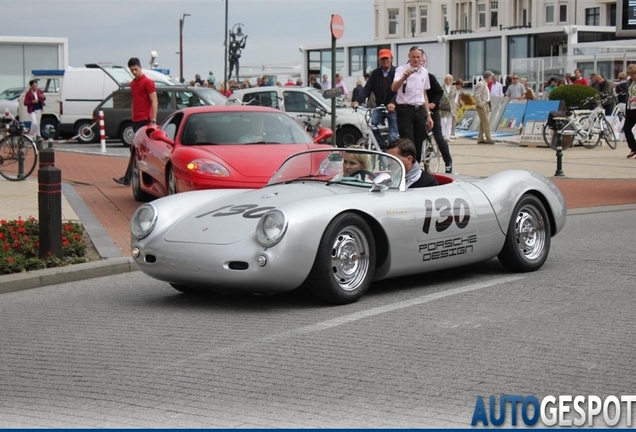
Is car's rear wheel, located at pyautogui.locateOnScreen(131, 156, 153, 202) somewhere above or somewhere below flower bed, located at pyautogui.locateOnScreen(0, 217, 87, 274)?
above

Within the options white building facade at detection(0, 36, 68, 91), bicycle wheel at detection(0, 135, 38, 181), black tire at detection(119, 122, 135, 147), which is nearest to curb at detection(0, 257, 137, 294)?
bicycle wheel at detection(0, 135, 38, 181)

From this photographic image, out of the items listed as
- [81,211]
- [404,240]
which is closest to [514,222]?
[404,240]

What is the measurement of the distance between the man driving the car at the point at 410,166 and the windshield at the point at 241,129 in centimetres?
448

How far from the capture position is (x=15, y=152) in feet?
59.5

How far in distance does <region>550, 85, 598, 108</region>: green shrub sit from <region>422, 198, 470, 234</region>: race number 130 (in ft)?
66.1

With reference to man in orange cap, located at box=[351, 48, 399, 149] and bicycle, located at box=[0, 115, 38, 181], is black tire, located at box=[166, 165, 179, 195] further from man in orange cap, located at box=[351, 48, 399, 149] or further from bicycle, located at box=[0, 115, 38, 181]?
bicycle, located at box=[0, 115, 38, 181]

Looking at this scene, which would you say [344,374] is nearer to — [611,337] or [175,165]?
[611,337]

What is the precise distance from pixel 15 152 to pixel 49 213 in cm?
864

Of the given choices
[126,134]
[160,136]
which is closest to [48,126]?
[126,134]

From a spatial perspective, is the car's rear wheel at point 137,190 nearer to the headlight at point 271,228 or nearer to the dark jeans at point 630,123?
the dark jeans at point 630,123

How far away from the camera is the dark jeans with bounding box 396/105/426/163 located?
15.5 m

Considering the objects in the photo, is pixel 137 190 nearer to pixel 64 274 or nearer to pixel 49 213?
pixel 49 213

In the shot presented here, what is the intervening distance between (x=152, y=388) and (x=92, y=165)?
1733cm
